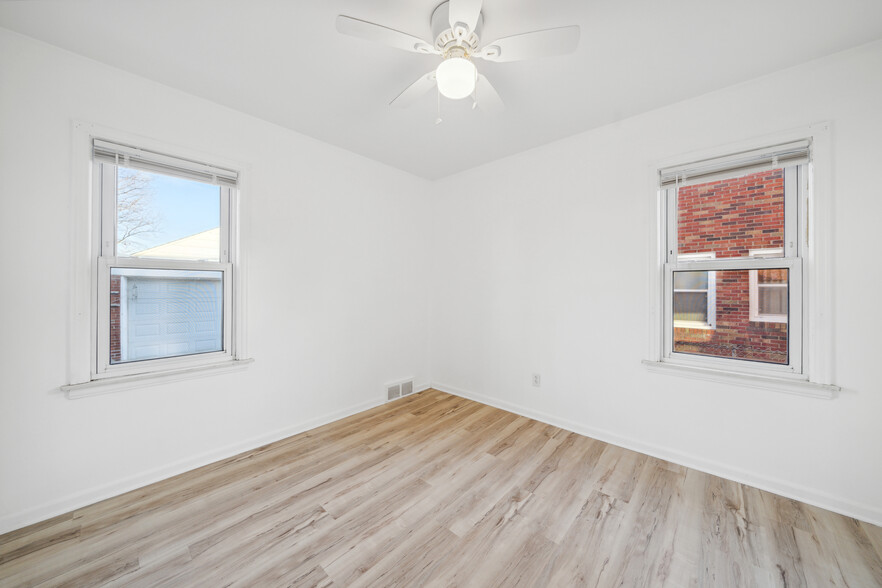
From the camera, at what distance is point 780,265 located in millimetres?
2059

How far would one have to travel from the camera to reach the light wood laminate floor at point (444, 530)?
145 centimetres

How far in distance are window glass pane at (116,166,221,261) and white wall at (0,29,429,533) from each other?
0.81ft

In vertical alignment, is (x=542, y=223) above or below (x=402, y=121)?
below

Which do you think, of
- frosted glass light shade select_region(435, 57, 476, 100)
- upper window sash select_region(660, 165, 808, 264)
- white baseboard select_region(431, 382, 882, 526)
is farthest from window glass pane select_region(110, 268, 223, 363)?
upper window sash select_region(660, 165, 808, 264)

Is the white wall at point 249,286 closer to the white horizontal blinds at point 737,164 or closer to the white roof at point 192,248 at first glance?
the white roof at point 192,248

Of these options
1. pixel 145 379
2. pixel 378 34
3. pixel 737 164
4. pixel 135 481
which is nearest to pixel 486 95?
pixel 378 34

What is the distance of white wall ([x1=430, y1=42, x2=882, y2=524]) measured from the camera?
5.90 feet

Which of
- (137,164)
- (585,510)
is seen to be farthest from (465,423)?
(137,164)

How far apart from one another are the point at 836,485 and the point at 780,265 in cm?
130

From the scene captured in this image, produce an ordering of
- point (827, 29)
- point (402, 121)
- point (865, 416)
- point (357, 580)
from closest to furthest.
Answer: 1. point (357, 580)
2. point (827, 29)
3. point (865, 416)
4. point (402, 121)

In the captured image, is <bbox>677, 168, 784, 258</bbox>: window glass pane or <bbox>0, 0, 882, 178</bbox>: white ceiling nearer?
<bbox>0, 0, 882, 178</bbox>: white ceiling

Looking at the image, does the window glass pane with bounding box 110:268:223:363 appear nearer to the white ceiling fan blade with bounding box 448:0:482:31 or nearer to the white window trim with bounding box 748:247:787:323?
the white ceiling fan blade with bounding box 448:0:482:31

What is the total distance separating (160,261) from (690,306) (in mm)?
3805

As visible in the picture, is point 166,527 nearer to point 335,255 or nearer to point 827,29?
point 335,255
